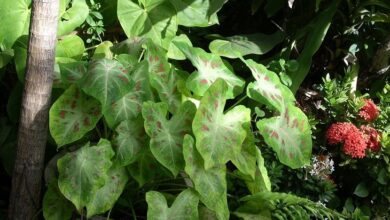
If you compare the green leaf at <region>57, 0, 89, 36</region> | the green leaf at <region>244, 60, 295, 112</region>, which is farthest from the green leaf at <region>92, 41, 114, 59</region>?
the green leaf at <region>244, 60, 295, 112</region>

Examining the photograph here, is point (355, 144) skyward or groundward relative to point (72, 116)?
groundward

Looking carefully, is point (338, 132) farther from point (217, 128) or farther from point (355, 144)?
point (217, 128)

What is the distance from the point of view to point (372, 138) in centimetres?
229

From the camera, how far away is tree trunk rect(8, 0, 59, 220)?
70.4 inches

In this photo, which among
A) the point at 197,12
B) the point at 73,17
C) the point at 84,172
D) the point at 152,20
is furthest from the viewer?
the point at 197,12

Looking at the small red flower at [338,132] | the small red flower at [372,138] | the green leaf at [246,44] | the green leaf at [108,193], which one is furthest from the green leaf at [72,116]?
the small red flower at [372,138]

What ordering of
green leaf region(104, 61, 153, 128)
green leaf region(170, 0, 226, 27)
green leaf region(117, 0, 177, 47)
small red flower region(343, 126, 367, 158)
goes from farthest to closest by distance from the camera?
→ green leaf region(170, 0, 226, 27)
green leaf region(117, 0, 177, 47)
small red flower region(343, 126, 367, 158)
green leaf region(104, 61, 153, 128)

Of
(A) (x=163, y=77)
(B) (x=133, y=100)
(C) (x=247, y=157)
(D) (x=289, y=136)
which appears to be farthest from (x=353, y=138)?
(B) (x=133, y=100)

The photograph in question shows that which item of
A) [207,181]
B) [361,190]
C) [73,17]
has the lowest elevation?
[361,190]

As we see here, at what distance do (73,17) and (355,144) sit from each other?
4.04 ft

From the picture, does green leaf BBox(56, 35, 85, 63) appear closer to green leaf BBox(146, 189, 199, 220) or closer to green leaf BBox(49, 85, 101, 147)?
green leaf BBox(49, 85, 101, 147)

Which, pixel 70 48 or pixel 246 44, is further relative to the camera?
pixel 246 44

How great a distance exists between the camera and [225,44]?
2545 millimetres

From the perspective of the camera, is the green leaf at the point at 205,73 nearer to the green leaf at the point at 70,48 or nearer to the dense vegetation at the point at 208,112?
the dense vegetation at the point at 208,112
